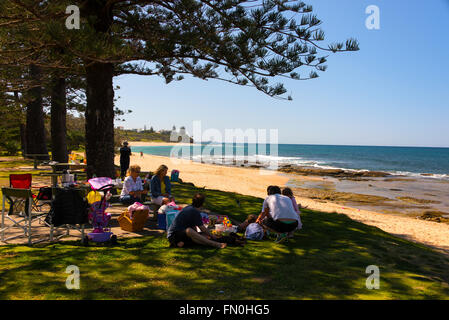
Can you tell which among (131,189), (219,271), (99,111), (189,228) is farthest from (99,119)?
(219,271)

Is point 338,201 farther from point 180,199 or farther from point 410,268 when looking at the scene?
point 410,268

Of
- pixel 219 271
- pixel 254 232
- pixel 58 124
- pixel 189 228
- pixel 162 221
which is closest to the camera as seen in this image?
pixel 219 271

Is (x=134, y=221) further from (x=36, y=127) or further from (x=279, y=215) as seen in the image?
(x=36, y=127)

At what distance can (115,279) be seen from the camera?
3764mm

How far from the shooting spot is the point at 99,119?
→ 8.31 m

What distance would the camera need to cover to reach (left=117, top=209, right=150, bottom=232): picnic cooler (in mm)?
5977

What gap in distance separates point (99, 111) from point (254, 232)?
5238 millimetres

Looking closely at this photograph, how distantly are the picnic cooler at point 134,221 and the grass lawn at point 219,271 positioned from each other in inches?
18.9

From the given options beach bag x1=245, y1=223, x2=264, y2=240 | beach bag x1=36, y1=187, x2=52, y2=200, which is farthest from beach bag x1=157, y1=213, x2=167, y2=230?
beach bag x1=36, y1=187, x2=52, y2=200

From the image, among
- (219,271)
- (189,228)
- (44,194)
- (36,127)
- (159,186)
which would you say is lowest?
(219,271)

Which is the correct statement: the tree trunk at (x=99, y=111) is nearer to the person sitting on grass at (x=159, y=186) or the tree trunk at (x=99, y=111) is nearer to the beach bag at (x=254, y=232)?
the person sitting on grass at (x=159, y=186)

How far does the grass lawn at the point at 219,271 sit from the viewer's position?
11.5 feet
